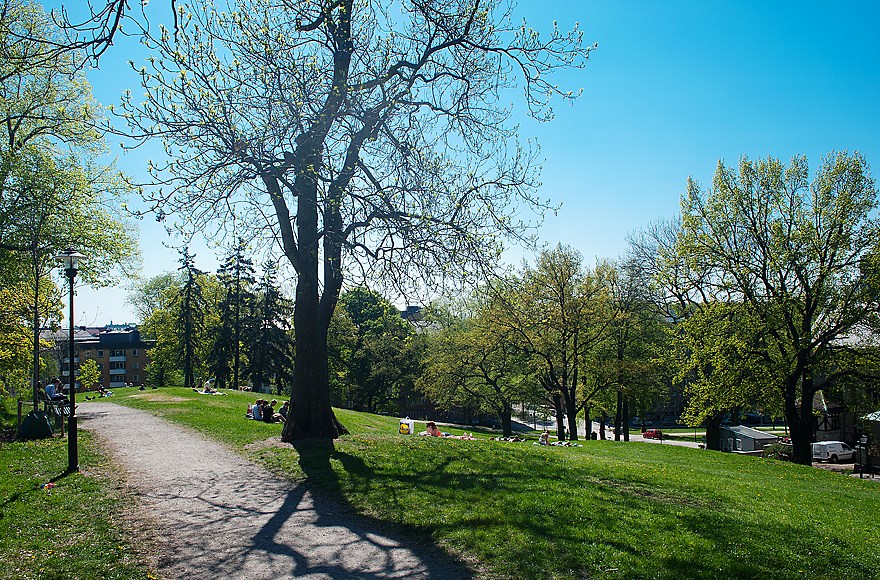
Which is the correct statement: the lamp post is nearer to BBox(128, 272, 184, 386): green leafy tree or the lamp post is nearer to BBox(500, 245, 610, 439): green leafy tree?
BBox(500, 245, 610, 439): green leafy tree

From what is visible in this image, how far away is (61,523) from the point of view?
27.0ft

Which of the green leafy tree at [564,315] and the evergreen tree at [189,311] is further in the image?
the evergreen tree at [189,311]

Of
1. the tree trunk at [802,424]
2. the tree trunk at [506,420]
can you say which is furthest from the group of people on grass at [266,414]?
the tree trunk at [506,420]

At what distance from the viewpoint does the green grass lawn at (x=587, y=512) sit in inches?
254

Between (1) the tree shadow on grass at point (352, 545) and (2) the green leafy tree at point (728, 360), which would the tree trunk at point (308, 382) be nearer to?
(1) the tree shadow on grass at point (352, 545)

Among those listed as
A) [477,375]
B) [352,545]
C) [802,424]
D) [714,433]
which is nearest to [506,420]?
[477,375]

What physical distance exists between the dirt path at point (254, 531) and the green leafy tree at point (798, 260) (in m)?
21.4

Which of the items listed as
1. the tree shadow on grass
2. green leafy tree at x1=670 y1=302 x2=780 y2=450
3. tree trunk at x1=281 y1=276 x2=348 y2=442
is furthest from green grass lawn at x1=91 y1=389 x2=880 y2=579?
green leafy tree at x1=670 y1=302 x2=780 y2=450

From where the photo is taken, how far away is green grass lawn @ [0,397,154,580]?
6668 millimetres

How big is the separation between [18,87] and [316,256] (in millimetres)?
15770

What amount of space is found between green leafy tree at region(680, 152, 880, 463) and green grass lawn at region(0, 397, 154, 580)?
23.7 m

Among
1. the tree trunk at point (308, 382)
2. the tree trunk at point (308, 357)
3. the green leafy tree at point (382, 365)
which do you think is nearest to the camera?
the tree trunk at point (308, 357)

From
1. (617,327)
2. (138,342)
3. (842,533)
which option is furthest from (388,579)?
(138,342)

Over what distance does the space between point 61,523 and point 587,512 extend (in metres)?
7.22
